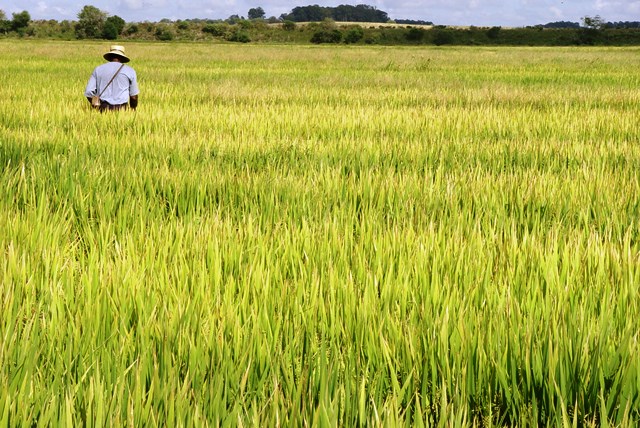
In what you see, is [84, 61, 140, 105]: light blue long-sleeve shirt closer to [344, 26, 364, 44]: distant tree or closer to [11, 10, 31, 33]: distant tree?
[344, 26, 364, 44]: distant tree

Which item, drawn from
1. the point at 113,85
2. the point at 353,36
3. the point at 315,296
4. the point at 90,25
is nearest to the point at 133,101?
the point at 113,85

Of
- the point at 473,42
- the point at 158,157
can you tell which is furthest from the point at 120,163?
the point at 473,42

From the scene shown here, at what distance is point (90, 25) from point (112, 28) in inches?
129

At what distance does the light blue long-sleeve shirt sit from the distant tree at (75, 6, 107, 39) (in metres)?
80.7

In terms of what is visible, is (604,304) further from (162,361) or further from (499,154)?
(499,154)

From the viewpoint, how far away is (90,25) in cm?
8450

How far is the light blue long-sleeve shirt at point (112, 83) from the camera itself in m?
8.20

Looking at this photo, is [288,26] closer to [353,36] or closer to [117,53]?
[353,36]

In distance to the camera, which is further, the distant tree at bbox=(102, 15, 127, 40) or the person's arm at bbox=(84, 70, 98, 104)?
the distant tree at bbox=(102, 15, 127, 40)

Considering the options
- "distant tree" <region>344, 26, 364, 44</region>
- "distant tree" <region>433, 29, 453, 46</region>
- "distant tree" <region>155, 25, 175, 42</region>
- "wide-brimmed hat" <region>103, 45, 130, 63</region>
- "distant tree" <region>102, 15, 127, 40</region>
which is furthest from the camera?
"distant tree" <region>344, 26, 364, 44</region>

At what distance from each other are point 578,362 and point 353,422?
564 millimetres

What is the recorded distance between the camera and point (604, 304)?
1926 mm

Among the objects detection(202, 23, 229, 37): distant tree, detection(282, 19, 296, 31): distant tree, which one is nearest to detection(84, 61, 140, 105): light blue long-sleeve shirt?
detection(202, 23, 229, 37): distant tree

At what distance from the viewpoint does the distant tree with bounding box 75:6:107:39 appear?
83438 mm
